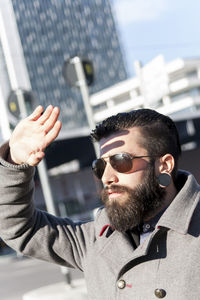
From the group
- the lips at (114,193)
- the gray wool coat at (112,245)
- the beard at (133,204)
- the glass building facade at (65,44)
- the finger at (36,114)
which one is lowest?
the gray wool coat at (112,245)

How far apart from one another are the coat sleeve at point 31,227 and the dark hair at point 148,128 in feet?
1.29

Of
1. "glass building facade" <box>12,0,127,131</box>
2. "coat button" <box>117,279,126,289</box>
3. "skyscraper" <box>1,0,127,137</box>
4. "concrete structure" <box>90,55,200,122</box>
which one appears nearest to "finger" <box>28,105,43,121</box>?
"coat button" <box>117,279,126,289</box>

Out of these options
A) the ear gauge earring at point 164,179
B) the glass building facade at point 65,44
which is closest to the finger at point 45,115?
the ear gauge earring at point 164,179

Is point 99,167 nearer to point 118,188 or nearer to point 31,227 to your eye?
point 118,188

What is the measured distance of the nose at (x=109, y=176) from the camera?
93.2 inches

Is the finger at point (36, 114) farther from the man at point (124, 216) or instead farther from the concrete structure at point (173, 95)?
the concrete structure at point (173, 95)

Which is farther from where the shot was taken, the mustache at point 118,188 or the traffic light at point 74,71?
the traffic light at point 74,71

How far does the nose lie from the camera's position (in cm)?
237

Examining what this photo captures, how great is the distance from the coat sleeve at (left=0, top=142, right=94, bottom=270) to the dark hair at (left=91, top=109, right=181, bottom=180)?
0.39m

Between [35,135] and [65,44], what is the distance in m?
143

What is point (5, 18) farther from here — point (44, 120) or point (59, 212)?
point (44, 120)

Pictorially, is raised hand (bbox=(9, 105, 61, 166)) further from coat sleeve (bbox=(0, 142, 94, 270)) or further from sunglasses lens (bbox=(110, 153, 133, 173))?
sunglasses lens (bbox=(110, 153, 133, 173))

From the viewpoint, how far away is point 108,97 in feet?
352

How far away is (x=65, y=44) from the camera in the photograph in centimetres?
14200
